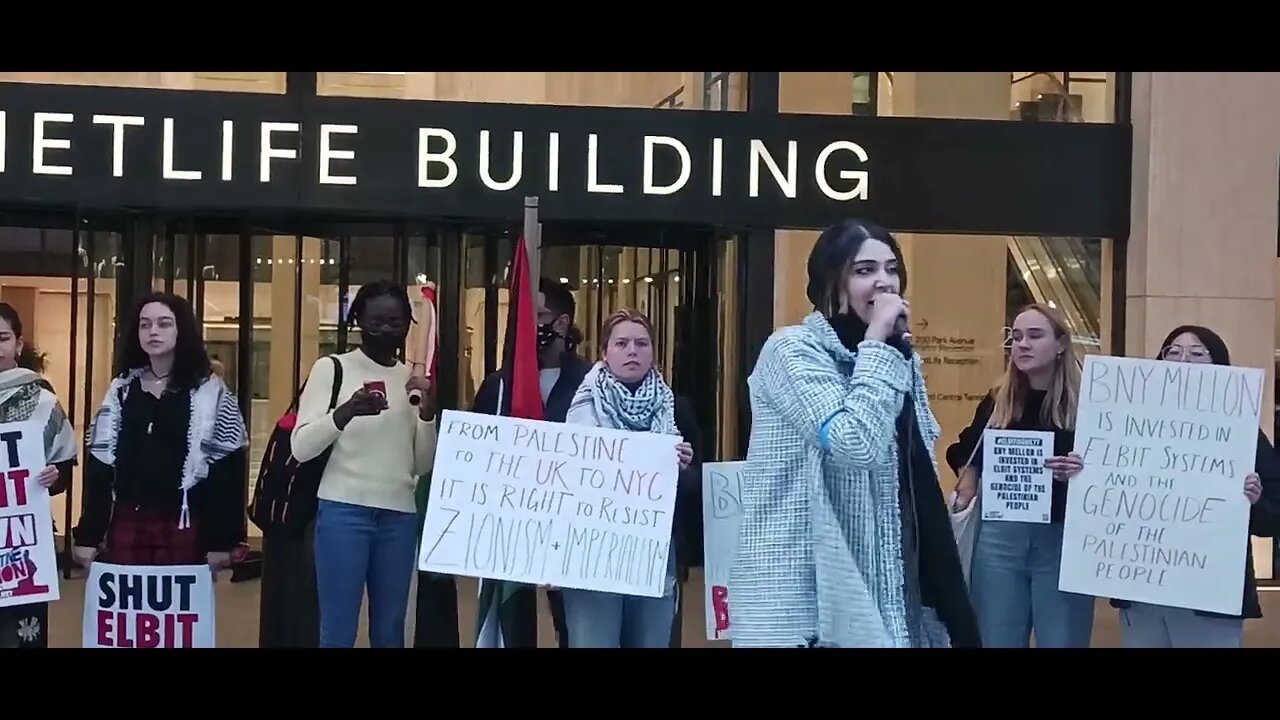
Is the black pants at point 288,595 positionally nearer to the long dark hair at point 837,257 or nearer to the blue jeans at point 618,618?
the blue jeans at point 618,618

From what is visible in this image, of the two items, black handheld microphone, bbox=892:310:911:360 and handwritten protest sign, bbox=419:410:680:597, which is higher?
black handheld microphone, bbox=892:310:911:360

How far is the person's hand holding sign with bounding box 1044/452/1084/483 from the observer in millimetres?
5859

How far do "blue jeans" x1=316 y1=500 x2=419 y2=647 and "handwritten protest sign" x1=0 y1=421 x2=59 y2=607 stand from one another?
3.44 feet

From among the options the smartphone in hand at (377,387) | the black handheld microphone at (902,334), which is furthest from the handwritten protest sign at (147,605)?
the black handheld microphone at (902,334)

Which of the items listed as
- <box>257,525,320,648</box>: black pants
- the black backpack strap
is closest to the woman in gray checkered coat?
the black backpack strap

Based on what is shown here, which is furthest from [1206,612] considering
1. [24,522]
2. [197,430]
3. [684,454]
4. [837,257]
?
[24,522]

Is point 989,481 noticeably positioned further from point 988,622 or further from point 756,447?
point 756,447

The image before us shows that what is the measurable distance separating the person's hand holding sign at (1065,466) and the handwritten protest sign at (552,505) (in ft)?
4.97

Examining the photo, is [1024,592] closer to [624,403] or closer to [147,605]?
[624,403]

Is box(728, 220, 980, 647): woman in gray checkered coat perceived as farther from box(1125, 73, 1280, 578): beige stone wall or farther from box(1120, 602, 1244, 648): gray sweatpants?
box(1125, 73, 1280, 578): beige stone wall

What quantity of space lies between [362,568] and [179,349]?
1.15 meters

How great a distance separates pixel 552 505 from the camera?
17.7 ft

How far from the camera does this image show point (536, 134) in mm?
8750
